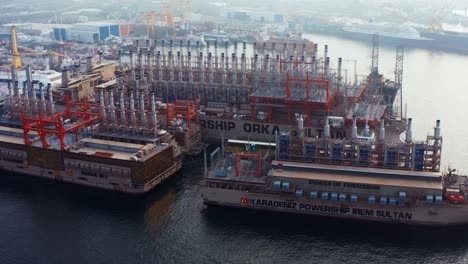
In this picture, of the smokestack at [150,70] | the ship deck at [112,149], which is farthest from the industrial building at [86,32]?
the ship deck at [112,149]

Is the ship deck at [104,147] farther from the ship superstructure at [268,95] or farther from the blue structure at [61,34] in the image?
the blue structure at [61,34]

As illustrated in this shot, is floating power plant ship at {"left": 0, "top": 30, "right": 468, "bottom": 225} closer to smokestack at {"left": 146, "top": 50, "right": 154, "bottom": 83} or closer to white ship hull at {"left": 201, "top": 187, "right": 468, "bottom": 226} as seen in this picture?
white ship hull at {"left": 201, "top": 187, "right": 468, "bottom": 226}

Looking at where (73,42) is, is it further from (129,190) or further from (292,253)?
(292,253)

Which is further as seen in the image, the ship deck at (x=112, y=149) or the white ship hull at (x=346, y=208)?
the ship deck at (x=112, y=149)

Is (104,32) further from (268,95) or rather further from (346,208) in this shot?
(346,208)

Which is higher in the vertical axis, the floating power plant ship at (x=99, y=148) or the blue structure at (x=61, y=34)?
the blue structure at (x=61, y=34)

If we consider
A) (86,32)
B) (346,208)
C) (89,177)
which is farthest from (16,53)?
(346,208)
